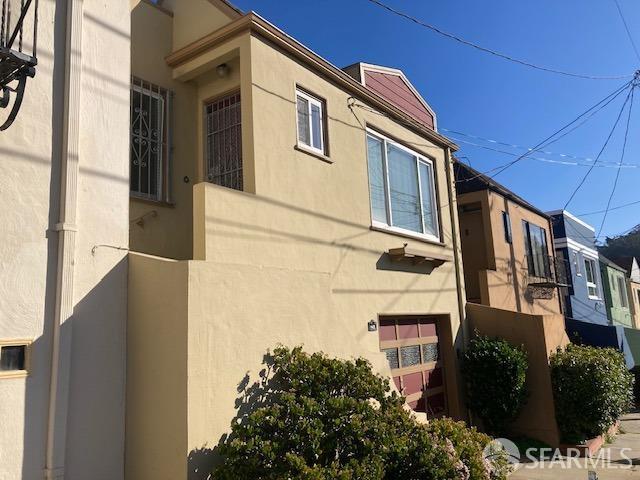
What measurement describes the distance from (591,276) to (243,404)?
24345 millimetres

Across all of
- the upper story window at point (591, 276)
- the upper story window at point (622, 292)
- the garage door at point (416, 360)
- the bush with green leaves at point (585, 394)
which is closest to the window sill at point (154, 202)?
the garage door at point (416, 360)

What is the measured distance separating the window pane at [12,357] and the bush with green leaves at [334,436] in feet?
5.90

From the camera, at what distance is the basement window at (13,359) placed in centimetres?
417

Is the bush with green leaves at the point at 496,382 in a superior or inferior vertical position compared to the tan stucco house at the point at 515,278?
inferior

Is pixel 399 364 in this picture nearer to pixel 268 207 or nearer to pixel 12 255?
pixel 268 207

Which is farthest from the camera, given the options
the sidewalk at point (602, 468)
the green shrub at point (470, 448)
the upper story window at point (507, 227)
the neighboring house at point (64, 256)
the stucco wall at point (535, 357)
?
the upper story window at point (507, 227)

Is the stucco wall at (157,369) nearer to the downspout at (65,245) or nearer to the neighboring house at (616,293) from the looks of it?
the downspout at (65,245)

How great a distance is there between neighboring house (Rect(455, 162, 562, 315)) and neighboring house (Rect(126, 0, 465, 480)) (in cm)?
305

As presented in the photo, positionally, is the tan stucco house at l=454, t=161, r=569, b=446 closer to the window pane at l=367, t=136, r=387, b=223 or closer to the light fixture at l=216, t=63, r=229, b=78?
the window pane at l=367, t=136, r=387, b=223

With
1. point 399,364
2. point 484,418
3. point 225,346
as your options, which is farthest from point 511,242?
point 225,346

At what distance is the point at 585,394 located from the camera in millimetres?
10203

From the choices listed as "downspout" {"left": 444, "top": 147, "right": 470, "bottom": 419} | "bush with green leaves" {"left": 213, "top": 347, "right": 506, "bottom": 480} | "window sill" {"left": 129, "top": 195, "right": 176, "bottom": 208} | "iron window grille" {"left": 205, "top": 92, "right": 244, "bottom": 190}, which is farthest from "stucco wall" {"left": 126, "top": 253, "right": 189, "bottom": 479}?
→ "downspout" {"left": 444, "top": 147, "right": 470, "bottom": 419}

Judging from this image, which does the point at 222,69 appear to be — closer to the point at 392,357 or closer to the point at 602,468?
the point at 392,357

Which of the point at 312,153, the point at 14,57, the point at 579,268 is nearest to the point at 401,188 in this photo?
the point at 312,153
